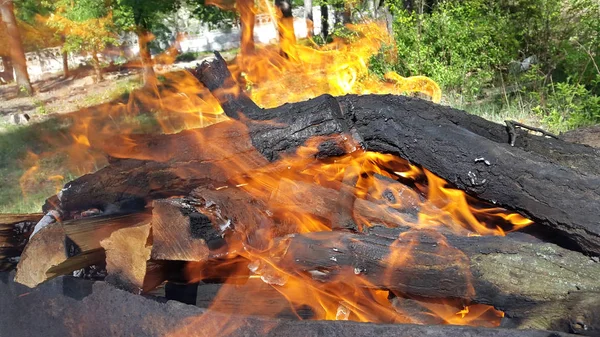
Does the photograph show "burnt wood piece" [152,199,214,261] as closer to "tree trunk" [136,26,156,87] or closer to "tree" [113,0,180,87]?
"tree" [113,0,180,87]

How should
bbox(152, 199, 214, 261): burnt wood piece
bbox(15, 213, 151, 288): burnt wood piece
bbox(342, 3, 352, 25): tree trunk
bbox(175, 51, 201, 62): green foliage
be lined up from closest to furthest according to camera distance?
bbox(152, 199, 214, 261): burnt wood piece
bbox(15, 213, 151, 288): burnt wood piece
bbox(342, 3, 352, 25): tree trunk
bbox(175, 51, 201, 62): green foliage

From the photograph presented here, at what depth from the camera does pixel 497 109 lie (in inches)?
272

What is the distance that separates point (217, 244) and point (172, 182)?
58 centimetres

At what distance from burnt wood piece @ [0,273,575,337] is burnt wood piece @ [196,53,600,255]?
0.68 metres

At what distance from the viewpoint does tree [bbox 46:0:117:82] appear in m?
14.6

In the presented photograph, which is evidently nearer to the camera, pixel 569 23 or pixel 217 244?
pixel 217 244

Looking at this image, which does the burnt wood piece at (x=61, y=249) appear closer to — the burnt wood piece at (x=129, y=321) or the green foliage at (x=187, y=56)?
the burnt wood piece at (x=129, y=321)

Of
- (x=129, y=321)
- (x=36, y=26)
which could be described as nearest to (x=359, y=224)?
(x=129, y=321)

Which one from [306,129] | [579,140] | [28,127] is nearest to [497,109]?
[579,140]

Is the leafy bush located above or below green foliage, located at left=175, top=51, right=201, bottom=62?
above

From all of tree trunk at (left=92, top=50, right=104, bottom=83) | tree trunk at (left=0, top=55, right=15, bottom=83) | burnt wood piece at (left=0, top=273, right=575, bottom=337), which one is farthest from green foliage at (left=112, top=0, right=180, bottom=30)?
burnt wood piece at (left=0, top=273, right=575, bottom=337)

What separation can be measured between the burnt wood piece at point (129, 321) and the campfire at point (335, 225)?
1cm

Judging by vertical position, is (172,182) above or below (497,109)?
above

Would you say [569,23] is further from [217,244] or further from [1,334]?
[1,334]
